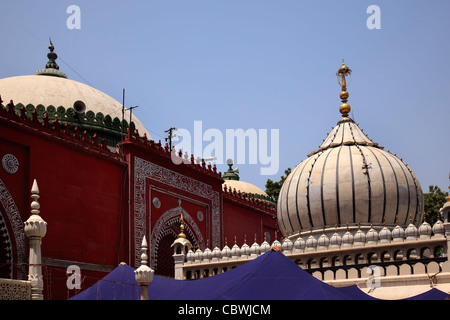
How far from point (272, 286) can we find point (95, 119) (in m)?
11.2

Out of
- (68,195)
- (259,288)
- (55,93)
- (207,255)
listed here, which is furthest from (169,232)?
(259,288)

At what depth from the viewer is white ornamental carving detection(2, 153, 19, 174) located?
1370 cm

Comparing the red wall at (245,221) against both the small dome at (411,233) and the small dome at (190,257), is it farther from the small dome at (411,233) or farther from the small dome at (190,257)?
the small dome at (411,233)

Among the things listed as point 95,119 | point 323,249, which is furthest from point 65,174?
point 323,249

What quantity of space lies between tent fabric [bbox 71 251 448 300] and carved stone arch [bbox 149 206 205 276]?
6.81 m

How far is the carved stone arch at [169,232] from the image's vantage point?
17.6 m

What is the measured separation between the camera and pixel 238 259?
46.7 feet

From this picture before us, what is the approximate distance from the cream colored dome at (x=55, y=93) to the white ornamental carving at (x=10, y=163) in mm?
4672

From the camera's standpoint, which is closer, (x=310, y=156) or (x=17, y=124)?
(x=17, y=124)

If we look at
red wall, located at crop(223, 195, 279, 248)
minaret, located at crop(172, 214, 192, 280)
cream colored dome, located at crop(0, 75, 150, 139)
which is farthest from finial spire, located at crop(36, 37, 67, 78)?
minaret, located at crop(172, 214, 192, 280)

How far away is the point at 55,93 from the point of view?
62.5ft

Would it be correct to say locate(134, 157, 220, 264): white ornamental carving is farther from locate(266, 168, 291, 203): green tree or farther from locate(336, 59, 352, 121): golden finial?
locate(266, 168, 291, 203): green tree

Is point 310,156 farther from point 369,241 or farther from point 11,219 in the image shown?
point 11,219

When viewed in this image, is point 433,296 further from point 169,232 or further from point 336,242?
point 169,232
